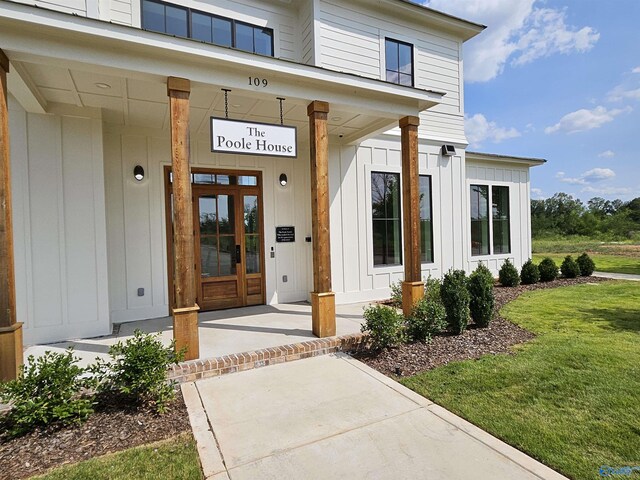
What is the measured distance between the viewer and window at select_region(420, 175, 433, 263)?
758 centimetres

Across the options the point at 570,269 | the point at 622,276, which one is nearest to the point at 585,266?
the point at 570,269

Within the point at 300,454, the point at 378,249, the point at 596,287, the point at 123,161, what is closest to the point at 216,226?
the point at 123,161

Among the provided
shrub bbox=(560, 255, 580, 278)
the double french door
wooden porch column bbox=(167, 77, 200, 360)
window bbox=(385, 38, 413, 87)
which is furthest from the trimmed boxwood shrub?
shrub bbox=(560, 255, 580, 278)

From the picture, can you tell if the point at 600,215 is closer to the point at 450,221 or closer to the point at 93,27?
the point at 450,221

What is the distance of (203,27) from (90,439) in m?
5.99

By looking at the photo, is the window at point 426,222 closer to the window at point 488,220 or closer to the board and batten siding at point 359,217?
the board and batten siding at point 359,217

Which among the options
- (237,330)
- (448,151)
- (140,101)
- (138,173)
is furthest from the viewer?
(448,151)

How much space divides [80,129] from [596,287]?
10989 millimetres

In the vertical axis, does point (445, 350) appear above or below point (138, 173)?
below

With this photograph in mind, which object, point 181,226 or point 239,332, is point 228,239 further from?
point 181,226

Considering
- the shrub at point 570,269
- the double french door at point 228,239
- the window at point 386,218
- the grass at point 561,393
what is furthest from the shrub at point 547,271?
the double french door at point 228,239

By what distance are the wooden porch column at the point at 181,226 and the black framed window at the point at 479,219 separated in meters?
7.38

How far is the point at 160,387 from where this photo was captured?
3053 mm

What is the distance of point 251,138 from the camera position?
3982 mm
